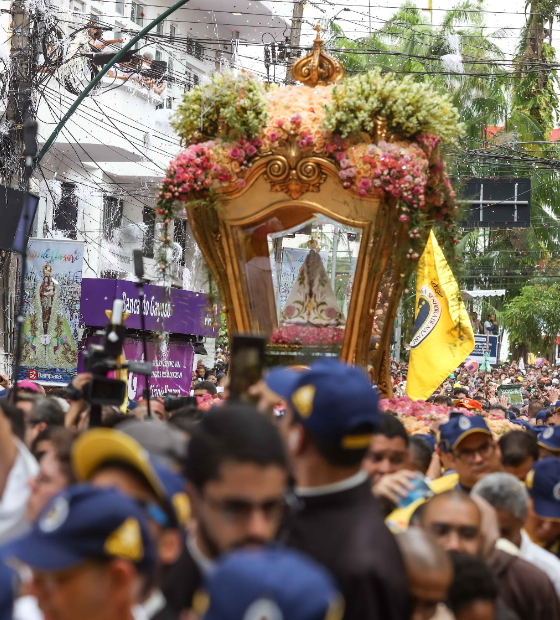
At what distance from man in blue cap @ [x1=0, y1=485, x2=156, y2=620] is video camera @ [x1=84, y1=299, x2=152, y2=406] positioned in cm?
286

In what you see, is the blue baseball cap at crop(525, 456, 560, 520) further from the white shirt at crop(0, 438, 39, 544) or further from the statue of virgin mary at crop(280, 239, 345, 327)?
the statue of virgin mary at crop(280, 239, 345, 327)

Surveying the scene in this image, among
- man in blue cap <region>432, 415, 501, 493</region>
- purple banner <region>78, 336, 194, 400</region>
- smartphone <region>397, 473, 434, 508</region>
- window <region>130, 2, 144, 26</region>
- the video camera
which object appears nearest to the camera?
smartphone <region>397, 473, 434, 508</region>

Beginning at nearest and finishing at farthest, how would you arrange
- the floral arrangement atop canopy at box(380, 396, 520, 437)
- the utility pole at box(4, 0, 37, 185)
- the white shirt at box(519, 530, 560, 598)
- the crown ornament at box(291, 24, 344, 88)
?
the white shirt at box(519, 530, 560, 598) < the floral arrangement atop canopy at box(380, 396, 520, 437) < the crown ornament at box(291, 24, 344, 88) < the utility pole at box(4, 0, 37, 185)

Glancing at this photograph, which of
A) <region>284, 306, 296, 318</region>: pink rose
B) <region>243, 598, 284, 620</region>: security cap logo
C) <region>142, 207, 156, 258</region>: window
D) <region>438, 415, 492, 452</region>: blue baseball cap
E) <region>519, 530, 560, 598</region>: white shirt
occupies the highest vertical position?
<region>142, 207, 156, 258</region>: window

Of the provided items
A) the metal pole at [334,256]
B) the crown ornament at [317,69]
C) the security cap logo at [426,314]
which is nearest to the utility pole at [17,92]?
the crown ornament at [317,69]

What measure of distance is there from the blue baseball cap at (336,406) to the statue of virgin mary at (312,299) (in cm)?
712

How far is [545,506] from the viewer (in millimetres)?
4441

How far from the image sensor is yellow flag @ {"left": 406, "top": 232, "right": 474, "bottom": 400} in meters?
10.9

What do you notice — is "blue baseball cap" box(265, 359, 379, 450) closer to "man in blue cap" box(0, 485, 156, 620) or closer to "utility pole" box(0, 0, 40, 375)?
"man in blue cap" box(0, 485, 156, 620)

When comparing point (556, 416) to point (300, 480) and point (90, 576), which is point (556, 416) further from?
point (90, 576)

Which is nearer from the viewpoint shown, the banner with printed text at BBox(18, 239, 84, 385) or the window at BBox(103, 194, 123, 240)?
the banner with printed text at BBox(18, 239, 84, 385)

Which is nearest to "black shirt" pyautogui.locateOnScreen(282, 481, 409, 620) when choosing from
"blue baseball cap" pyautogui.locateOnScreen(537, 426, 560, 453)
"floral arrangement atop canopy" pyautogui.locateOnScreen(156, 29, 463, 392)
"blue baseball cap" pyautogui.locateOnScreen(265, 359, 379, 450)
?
"blue baseball cap" pyautogui.locateOnScreen(265, 359, 379, 450)

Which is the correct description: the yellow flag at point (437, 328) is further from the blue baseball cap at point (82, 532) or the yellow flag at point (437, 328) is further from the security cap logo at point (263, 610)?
the security cap logo at point (263, 610)

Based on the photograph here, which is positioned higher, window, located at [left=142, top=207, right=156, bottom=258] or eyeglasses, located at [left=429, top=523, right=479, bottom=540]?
window, located at [left=142, top=207, right=156, bottom=258]
